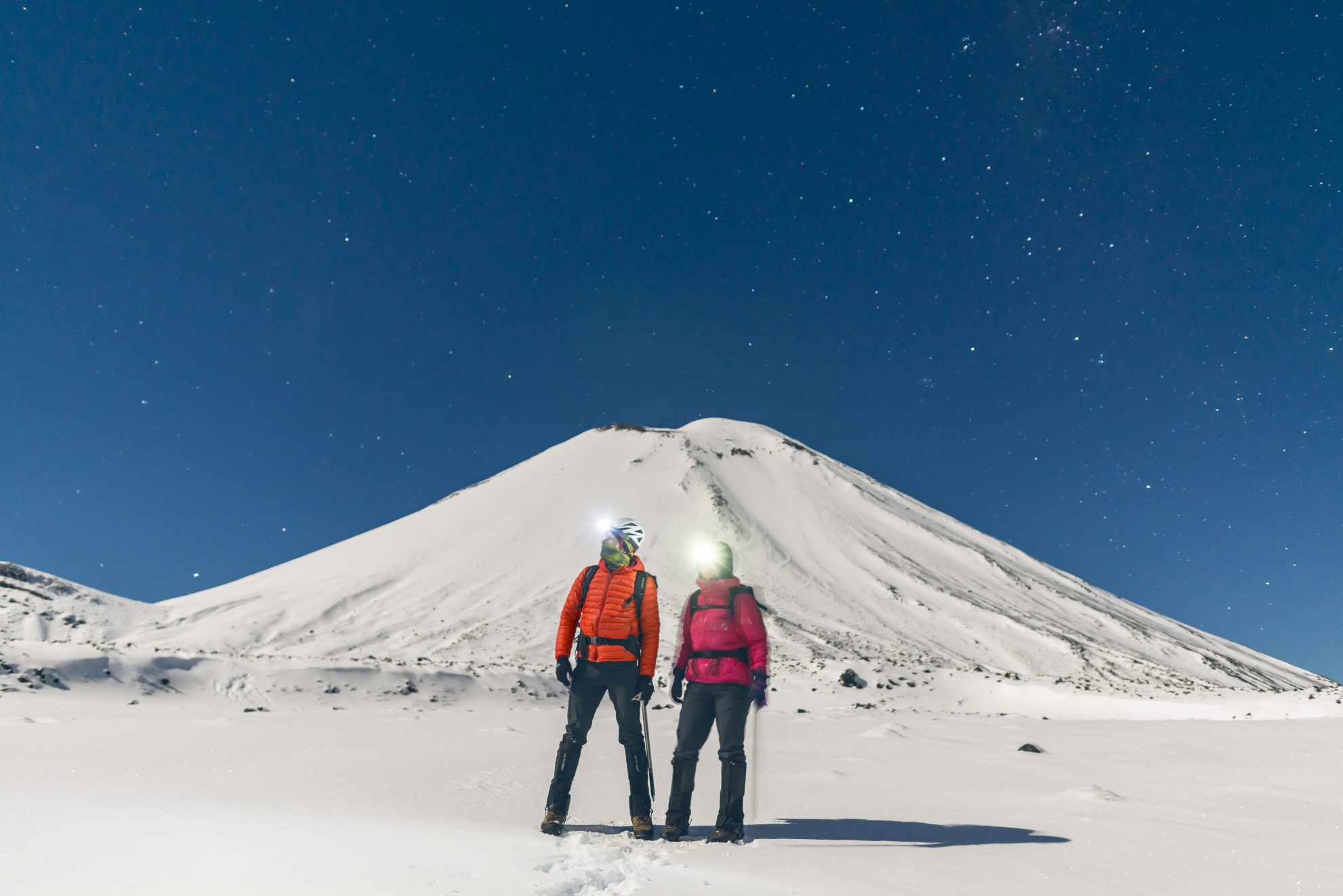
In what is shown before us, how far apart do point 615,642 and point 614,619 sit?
0.50ft

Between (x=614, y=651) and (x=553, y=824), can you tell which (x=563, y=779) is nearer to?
(x=553, y=824)

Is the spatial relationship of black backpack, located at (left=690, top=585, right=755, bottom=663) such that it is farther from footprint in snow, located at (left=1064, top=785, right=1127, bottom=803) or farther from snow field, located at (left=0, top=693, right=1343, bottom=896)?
footprint in snow, located at (left=1064, top=785, right=1127, bottom=803)

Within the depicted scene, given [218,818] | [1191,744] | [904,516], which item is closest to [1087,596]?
[904,516]

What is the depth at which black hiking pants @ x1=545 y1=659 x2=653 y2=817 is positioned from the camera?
4.27m

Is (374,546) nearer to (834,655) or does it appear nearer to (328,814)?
(834,655)

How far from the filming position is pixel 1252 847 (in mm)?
4023

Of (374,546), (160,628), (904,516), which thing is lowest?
(160,628)

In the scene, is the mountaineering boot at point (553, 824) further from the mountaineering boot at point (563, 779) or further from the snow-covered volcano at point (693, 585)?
the snow-covered volcano at point (693, 585)

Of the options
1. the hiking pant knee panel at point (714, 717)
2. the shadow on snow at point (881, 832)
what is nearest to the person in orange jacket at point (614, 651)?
the hiking pant knee panel at point (714, 717)

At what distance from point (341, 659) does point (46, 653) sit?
5.14 metres

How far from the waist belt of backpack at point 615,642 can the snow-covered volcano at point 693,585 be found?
1257 cm

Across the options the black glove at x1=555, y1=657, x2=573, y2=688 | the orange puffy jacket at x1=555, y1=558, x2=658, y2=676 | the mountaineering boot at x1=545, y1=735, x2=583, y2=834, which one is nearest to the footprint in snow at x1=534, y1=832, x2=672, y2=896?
the mountaineering boot at x1=545, y1=735, x2=583, y2=834

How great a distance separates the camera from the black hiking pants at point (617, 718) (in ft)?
14.0

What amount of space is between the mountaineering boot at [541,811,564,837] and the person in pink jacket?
70cm
